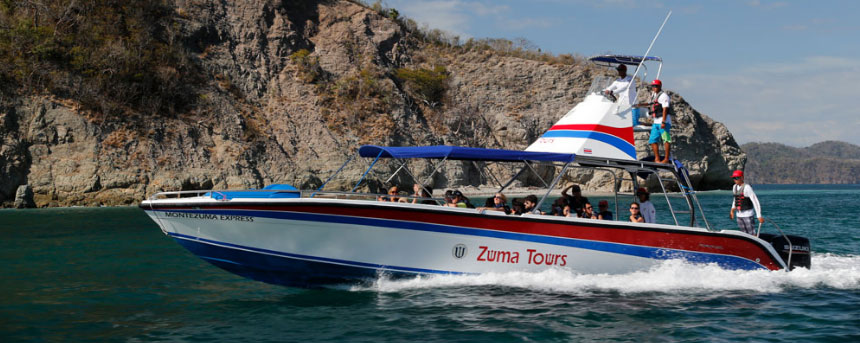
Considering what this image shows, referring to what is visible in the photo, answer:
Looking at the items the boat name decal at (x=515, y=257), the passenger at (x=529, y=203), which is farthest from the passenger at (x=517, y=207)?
the boat name decal at (x=515, y=257)

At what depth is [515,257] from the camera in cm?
891

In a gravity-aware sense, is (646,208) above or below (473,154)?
below

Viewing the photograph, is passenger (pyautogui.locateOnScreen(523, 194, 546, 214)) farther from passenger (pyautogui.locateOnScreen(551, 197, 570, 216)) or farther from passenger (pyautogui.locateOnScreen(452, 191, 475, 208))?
passenger (pyautogui.locateOnScreen(452, 191, 475, 208))

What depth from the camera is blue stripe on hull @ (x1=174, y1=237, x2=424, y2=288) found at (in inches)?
340

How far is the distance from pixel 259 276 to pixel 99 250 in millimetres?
7568

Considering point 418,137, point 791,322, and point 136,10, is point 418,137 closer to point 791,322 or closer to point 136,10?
point 136,10

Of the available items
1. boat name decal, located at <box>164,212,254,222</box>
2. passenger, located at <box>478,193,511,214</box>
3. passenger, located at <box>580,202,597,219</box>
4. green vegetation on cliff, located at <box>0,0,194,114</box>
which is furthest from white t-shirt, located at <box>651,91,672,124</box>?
green vegetation on cliff, located at <box>0,0,194,114</box>

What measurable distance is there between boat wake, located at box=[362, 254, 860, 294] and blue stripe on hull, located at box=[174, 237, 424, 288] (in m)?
0.28

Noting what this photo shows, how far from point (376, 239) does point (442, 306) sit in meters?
1.31

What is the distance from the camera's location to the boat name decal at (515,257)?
8.84 meters

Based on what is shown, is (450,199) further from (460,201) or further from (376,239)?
(376,239)

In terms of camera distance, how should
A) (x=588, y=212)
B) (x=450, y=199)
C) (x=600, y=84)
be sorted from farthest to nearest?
(x=600, y=84)
(x=588, y=212)
(x=450, y=199)

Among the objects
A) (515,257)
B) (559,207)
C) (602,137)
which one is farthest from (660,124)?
(515,257)

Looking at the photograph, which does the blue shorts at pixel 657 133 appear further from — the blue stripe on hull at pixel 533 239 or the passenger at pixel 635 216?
the blue stripe on hull at pixel 533 239
